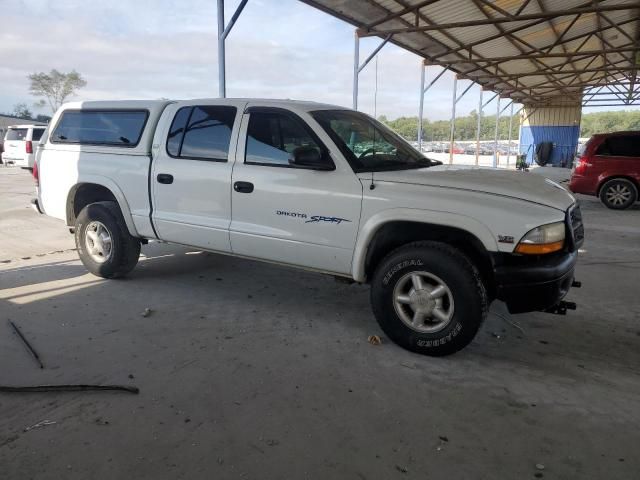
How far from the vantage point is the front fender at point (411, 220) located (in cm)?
324

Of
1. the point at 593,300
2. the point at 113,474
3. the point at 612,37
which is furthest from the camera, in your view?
the point at 612,37

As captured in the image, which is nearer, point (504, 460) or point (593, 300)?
point (504, 460)

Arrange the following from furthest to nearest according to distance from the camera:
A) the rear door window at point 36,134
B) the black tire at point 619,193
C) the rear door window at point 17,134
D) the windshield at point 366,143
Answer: the rear door window at point 17,134 < the rear door window at point 36,134 < the black tire at point 619,193 < the windshield at point 366,143

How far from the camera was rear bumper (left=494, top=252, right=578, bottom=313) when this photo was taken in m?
3.17

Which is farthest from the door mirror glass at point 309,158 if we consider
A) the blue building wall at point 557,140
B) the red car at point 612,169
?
the blue building wall at point 557,140

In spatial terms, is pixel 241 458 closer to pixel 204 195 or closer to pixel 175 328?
pixel 175 328

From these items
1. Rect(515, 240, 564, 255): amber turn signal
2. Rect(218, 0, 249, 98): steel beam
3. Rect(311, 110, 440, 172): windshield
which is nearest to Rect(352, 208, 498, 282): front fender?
Rect(515, 240, 564, 255): amber turn signal

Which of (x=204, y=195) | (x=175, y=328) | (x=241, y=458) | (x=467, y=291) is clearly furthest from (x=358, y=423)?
(x=204, y=195)

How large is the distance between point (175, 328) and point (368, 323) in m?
1.61

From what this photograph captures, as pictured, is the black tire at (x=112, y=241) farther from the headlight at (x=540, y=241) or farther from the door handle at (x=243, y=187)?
the headlight at (x=540, y=241)

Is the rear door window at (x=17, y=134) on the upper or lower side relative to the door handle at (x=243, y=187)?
upper

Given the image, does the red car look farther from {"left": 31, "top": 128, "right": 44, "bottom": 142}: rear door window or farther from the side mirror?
{"left": 31, "top": 128, "right": 44, "bottom": 142}: rear door window

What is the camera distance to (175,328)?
3988 mm

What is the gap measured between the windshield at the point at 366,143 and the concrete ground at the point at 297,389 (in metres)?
1.36
